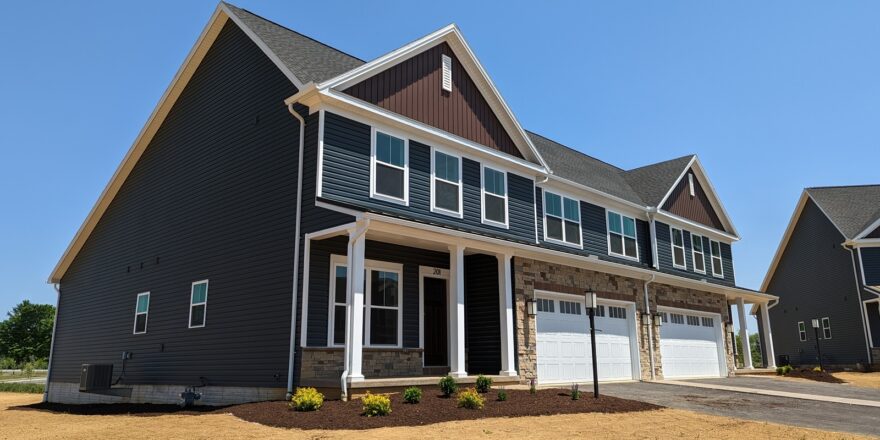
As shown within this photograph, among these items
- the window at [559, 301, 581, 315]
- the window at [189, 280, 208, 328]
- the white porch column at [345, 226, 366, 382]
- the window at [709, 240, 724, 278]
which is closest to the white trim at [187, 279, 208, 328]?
the window at [189, 280, 208, 328]

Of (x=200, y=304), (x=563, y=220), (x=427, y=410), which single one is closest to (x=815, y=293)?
(x=563, y=220)

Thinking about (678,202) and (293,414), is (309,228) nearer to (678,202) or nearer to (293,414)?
(293,414)

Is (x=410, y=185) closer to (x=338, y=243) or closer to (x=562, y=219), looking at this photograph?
(x=338, y=243)

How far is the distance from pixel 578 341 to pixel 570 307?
95cm

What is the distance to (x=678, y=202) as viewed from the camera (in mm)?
25547

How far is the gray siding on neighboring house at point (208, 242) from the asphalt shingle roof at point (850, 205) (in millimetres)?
29709

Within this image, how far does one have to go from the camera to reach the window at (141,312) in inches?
702

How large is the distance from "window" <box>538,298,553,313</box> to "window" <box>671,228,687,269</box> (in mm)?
9378

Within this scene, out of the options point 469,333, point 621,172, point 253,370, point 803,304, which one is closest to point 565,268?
point 469,333

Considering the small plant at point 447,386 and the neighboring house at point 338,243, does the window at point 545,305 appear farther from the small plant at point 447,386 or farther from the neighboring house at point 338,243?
the small plant at point 447,386

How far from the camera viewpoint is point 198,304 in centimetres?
1594

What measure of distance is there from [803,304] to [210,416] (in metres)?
34.8

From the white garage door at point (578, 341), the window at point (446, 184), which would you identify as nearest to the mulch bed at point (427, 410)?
the white garage door at point (578, 341)

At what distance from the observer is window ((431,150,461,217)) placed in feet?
51.0
